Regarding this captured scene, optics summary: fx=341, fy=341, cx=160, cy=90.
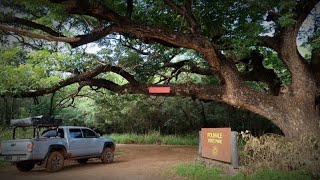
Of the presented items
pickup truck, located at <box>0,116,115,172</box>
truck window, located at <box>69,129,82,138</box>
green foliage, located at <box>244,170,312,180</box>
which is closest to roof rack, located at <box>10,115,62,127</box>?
pickup truck, located at <box>0,116,115,172</box>

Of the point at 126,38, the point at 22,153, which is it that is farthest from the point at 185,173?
the point at 126,38

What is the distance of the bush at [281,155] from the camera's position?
9.30 meters

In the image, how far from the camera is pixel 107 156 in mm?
15516

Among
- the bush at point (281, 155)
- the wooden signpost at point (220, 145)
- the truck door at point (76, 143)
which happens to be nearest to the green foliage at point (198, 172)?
the wooden signpost at point (220, 145)

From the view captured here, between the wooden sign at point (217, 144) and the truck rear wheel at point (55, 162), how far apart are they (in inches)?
216

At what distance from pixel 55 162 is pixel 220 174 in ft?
20.5

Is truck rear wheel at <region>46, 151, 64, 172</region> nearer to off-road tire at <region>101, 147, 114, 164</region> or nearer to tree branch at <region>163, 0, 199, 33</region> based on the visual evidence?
off-road tire at <region>101, 147, 114, 164</region>

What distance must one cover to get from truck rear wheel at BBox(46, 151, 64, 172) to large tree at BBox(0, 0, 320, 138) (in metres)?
3.11

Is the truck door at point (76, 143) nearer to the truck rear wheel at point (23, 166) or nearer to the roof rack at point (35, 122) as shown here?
→ the roof rack at point (35, 122)

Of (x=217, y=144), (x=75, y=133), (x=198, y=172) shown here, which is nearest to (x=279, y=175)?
(x=198, y=172)

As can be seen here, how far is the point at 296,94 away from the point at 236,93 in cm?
226

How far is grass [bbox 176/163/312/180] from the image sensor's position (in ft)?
28.8

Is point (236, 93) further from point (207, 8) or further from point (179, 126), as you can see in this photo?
point (179, 126)

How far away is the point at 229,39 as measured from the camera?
1368 cm
